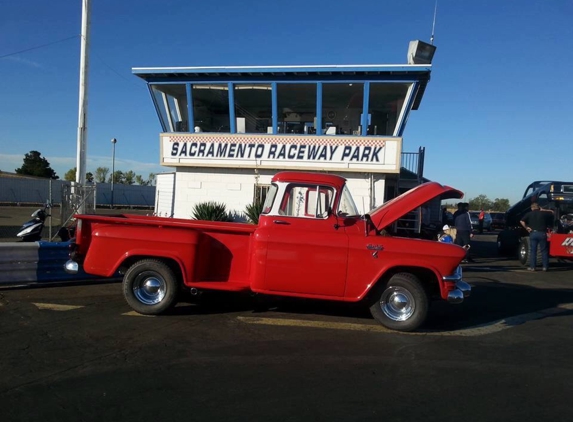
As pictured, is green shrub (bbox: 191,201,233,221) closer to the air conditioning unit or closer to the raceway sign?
the raceway sign

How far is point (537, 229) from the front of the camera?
41.8 ft

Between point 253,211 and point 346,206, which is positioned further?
point 253,211

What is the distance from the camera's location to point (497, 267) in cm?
1389

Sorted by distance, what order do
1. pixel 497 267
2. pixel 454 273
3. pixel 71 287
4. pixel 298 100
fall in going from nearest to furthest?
pixel 454 273 → pixel 71 287 → pixel 497 267 → pixel 298 100

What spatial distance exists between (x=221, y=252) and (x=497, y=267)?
10441 mm

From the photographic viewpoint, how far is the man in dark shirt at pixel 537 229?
12.8m

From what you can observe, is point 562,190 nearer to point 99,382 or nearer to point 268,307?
point 268,307

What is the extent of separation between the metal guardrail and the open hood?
5898 mm

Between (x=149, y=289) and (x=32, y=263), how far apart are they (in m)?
3.07

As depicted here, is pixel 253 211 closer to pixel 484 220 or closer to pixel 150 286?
pixel 150 286

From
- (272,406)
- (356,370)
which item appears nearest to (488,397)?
(356,370)

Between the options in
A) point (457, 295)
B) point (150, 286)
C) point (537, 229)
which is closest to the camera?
point (457, 295)

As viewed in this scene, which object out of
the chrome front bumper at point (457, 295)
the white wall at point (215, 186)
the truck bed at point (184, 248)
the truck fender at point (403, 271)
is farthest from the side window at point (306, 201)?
the white wall at point (215, 186)

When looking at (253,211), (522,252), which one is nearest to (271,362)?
(253,211)
